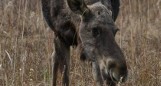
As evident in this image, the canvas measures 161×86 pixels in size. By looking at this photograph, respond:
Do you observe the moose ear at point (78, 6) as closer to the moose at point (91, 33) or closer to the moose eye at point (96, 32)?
the moose at point (91, 33)

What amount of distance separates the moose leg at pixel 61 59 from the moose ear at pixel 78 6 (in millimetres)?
920

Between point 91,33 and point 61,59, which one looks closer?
point 91,33

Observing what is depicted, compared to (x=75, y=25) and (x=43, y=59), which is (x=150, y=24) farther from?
(x=75, y=25)

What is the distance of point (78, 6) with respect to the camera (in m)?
5.43

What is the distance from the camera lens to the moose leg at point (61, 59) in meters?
6.38

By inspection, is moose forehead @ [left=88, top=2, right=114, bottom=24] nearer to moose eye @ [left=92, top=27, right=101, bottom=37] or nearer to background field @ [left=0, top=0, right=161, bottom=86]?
moose eye @ [left=92, top=27, right=101, bottom=37]

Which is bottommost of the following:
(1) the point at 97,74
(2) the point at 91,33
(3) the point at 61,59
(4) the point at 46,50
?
(4) the point at 46,50

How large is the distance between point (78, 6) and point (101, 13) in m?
0.28

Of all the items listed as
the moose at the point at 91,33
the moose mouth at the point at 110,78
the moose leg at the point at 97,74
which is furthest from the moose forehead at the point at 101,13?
the moose mouth at the point at 110,78

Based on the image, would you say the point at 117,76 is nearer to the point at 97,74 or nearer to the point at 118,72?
the point at 118,72

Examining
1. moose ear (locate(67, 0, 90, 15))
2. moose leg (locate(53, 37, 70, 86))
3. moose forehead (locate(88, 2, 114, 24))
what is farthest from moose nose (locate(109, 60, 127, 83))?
moose leg (locate(53, 37, 70, 86))

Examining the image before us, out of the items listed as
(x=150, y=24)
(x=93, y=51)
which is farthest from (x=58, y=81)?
(x=150, y=24)

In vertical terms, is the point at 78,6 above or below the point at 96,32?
above

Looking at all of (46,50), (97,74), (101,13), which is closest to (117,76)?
(97,74)
